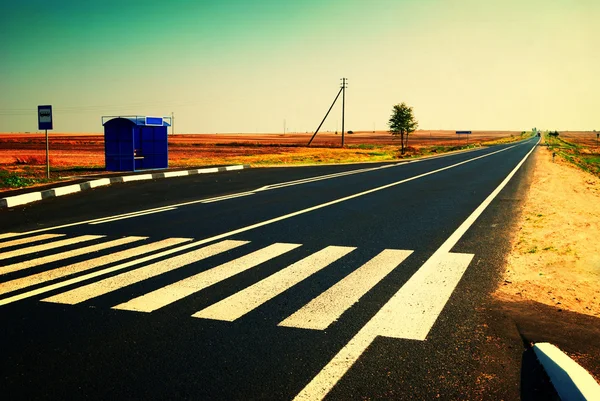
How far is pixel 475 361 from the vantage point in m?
3.55

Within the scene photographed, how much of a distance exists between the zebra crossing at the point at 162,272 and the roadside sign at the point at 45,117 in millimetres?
10307

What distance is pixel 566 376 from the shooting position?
3.13 metres

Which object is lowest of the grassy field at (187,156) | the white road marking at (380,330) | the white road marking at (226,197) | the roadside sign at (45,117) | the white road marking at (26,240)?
the white road marking at (26,240)

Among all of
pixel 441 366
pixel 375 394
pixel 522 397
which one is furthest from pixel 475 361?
pixel 375 394

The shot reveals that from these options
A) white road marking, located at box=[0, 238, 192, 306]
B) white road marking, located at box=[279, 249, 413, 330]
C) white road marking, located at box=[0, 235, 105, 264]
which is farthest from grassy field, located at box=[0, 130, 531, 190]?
white road marking, located at box=[279, 249, 413, 330]

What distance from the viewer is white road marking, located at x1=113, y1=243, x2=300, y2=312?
479 cm

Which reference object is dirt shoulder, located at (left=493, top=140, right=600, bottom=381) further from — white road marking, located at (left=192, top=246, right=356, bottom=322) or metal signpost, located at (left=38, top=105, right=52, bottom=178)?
metal signpost, located at (left=38, top=105, right=52, bottom=178)

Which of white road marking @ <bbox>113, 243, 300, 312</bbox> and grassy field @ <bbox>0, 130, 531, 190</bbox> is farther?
grassy field @ <bbox>0, 130, 531, 190</bbox>

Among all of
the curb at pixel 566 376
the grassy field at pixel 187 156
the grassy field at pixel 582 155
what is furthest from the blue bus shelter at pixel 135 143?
the grassy field at pixel 582 155

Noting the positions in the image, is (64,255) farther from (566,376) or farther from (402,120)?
(402,120)

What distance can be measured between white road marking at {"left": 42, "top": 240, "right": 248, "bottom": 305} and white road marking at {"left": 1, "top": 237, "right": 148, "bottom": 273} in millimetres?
1326

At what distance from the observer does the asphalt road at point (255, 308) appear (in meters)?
3.28

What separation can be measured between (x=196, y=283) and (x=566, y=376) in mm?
3649

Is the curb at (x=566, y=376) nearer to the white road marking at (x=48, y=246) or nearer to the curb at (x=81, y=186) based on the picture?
the white road marking at (x=48, y=246)
